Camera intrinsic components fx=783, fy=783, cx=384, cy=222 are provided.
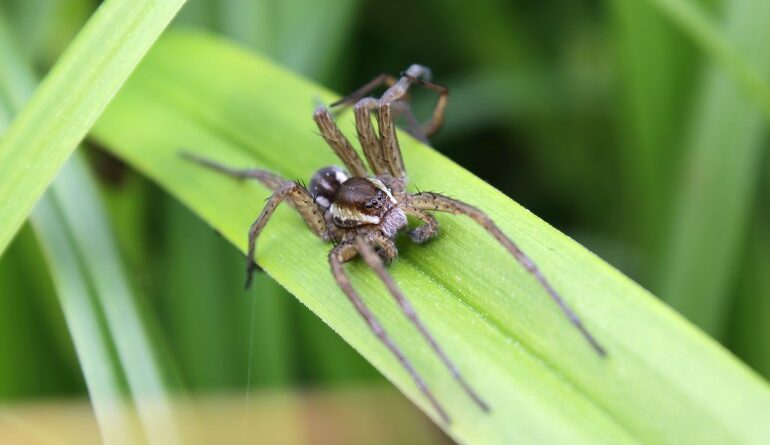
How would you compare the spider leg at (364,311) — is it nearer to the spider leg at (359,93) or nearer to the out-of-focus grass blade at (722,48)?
the spider leg at (359,93)

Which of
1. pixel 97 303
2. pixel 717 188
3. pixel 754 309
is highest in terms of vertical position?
pixel 97 303

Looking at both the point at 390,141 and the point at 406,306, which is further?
the point at 390,141

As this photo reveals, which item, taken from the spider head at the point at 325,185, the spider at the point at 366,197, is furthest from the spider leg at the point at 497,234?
the spider head at the point at 325,185

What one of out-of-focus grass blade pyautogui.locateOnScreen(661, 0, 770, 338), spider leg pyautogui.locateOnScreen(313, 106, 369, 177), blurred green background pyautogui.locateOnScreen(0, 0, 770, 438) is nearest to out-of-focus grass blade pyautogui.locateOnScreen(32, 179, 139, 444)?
blurred green background pyautogui.locateOnScreen(0, 0, 770, 438)

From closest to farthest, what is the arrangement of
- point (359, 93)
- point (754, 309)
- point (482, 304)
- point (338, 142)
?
1. point (482, 304)
2. point (338, 142)
3. point (359, 93)
4. point (754, 309)

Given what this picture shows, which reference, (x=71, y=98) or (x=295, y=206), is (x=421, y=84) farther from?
(x=71, y=98)

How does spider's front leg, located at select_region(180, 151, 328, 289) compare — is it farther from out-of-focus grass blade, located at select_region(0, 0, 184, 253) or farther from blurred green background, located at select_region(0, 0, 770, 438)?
out-of-focus grass blade, located at select_region(0, 0, 184, 253)

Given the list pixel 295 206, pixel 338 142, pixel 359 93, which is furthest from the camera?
pixel 359 93

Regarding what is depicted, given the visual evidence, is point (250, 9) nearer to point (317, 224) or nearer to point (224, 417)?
point (317, 224)

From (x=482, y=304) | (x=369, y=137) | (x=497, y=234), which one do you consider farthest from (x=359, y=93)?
(x=482, y=304)
